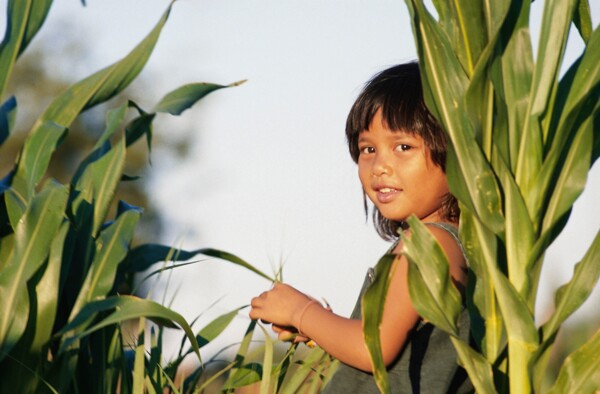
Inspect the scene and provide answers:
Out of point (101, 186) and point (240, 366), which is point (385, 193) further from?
point (101, 186)

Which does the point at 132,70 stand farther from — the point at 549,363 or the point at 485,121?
the point at 549,363

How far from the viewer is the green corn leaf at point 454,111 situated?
1474 mm

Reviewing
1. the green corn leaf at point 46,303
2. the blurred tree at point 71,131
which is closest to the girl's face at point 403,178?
the green corn leaf at point 46,303

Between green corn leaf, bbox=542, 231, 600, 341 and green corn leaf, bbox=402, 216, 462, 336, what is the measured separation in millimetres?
185

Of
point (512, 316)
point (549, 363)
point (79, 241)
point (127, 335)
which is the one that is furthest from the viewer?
point (127, 335)

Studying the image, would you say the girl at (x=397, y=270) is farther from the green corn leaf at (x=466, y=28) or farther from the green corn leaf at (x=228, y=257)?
the green corn leaf at (x=466, y=28)

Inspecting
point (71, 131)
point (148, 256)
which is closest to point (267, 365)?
point (148, 256)

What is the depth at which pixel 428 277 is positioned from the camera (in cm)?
145

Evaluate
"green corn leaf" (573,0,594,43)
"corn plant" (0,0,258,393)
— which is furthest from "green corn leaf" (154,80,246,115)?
"green corn leaf" (573,0,594,43)

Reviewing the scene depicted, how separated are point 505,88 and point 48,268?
87cm

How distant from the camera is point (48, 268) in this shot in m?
1.60

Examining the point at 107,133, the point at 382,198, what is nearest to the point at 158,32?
the point at 107,133

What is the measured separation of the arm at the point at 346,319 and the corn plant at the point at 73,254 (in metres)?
0.15

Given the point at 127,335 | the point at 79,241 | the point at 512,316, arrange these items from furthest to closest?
the point at 127,335, the point at 79,241, the point at 512,316
